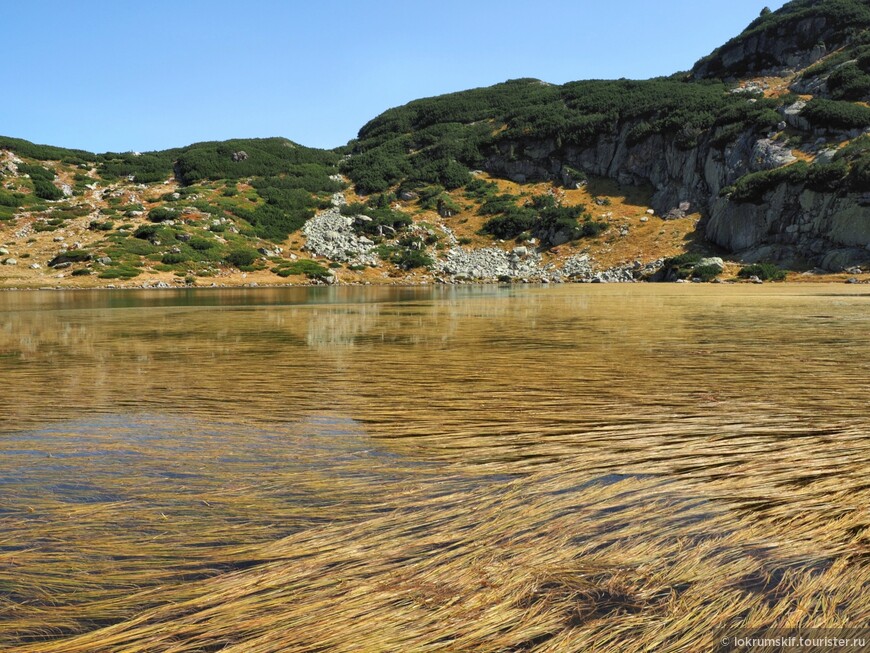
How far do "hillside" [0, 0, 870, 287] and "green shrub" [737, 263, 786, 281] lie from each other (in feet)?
1.48

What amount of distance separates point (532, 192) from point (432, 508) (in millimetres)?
72999

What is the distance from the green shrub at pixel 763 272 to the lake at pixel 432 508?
3970 cm

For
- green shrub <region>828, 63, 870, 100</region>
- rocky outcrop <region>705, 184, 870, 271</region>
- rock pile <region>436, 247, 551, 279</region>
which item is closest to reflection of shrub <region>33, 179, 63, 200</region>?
rock pile <region>436, 247, 551, 279</region>

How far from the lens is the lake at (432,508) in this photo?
8.04 feet

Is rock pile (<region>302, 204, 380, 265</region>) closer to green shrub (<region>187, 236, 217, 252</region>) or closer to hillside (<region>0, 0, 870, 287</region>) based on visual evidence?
hillside (<region>0, 0, 870, 287</region>)

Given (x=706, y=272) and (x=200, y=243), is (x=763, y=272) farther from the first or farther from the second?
(x=200, y=243)

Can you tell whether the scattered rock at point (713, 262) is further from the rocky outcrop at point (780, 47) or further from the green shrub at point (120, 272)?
the rocky outcrop at point (780, 47)

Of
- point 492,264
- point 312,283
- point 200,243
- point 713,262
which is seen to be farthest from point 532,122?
point 200,243

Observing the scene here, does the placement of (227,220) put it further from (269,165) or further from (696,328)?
(696,328)

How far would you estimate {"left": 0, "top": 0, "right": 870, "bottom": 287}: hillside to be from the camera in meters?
47.2

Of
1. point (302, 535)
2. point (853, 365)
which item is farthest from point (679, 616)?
point (853, 365)

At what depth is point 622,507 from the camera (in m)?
3.52

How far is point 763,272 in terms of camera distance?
43406mm

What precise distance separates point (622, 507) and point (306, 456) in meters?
2.44
